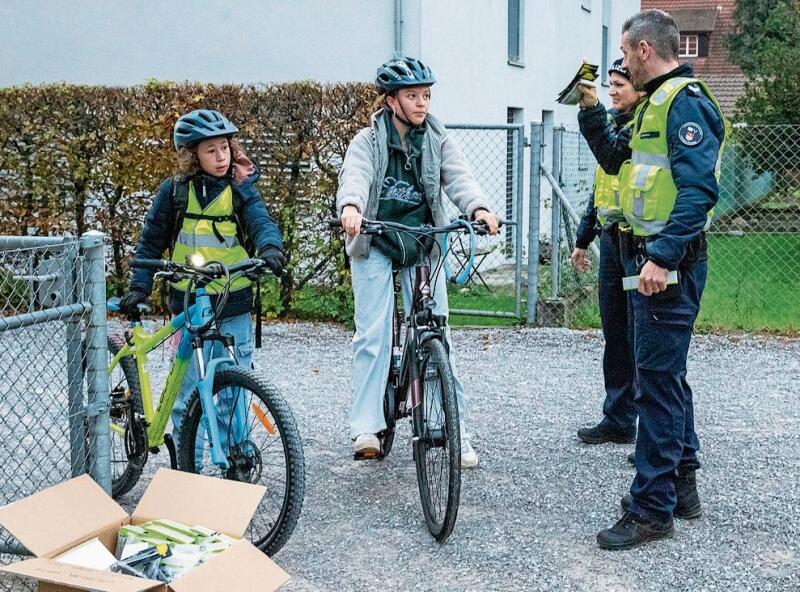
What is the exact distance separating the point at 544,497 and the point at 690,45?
51339 mm

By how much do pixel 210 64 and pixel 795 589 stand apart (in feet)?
35.9

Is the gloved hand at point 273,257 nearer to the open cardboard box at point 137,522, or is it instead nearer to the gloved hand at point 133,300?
the gloved hand at point 133,300

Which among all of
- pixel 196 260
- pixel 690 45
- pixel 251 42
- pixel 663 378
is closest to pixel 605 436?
pixel 663 378

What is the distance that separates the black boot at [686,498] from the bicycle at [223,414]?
149 cm

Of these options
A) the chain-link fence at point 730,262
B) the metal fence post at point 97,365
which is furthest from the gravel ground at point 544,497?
the chain-link fence at point 730,262

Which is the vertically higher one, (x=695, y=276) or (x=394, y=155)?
(x=394, y=155)

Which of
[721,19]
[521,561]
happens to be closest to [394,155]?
[521,561]

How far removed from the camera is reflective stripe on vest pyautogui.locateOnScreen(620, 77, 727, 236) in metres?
4.18

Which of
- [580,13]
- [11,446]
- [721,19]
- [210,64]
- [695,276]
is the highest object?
[721,19]

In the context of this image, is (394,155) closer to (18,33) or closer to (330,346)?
(330,346)

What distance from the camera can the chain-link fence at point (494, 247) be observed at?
9.60m

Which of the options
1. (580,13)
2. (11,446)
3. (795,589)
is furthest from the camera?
(580,13)

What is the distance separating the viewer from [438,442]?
4504 mm

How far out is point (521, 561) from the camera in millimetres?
4293
